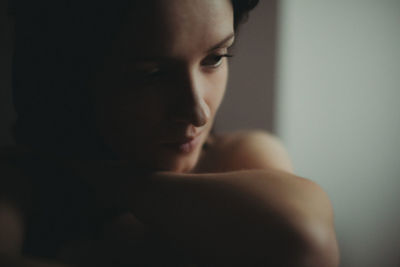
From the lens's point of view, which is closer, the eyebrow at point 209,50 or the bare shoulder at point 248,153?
the eyebrow at point 209,50

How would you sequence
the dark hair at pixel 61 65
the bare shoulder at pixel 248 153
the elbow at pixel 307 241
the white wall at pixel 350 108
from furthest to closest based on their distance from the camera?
the white wall at pixel 350 108
the bare shoulder at pixel 248 153
the dark hair at pixel 61 65
the elbow at pixel 307 241

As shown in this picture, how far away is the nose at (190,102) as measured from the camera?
0.43 metres

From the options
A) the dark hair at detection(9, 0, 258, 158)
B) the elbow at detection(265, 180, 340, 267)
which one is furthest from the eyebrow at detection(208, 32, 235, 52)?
the elbow at detection(265, 180, 340, 267)

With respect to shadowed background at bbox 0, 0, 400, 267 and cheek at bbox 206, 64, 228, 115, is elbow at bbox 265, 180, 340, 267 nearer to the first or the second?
cheek at bbox 206, 64, 228, 115

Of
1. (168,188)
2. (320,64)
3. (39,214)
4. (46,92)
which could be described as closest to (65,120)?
(46,92)

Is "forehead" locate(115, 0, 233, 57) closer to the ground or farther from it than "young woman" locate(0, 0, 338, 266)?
farther from it

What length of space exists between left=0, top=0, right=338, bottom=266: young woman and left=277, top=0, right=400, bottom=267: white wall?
0.45 metres

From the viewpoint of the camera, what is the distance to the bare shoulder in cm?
61

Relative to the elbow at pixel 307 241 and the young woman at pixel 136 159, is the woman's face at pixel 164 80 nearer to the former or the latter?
the young woman at pixel 136 159

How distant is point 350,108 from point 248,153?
0.51 m

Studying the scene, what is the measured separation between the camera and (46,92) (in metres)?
0.53

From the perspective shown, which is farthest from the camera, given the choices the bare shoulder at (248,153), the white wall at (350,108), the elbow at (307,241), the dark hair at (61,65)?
the white wall at (350,108)

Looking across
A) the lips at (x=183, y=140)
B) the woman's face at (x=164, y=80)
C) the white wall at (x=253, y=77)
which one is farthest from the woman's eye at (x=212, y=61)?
the white wall at (x=253, y=77)

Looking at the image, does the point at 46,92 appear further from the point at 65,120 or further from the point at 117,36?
the point at 117,36
